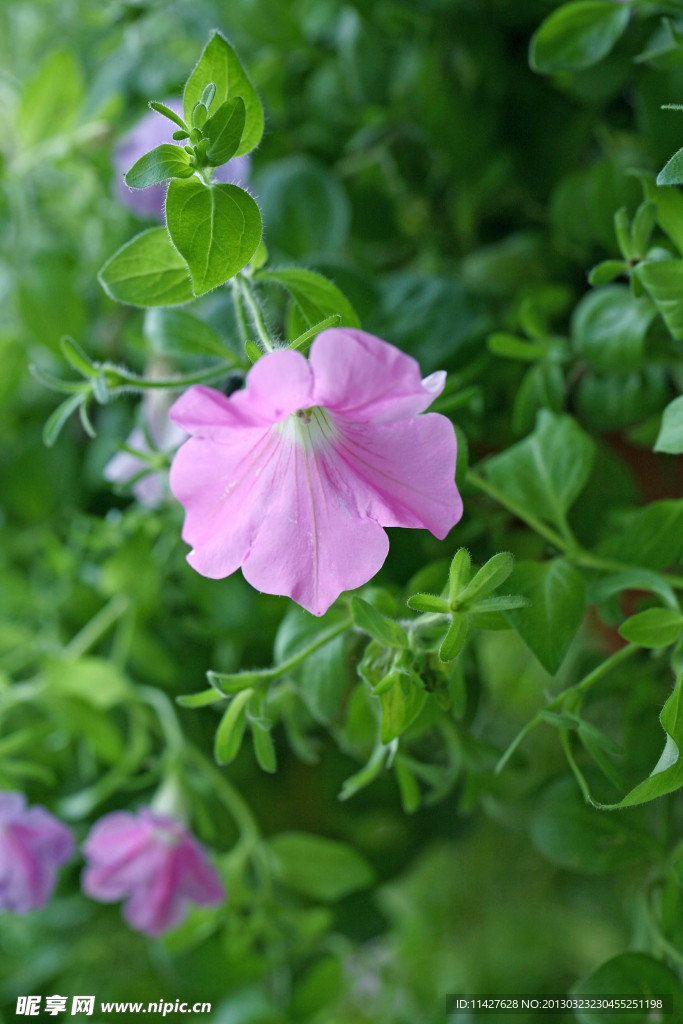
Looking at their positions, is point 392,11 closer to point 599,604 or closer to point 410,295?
point 410,295

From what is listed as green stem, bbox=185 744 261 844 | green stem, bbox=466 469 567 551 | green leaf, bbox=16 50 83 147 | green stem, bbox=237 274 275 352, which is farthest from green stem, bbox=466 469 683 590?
green leaf, bbox=16 50 83 147

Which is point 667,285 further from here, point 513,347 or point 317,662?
point 317,662

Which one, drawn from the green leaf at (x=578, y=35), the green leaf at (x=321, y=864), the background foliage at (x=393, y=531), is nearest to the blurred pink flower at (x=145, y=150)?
the background foliage at (x=393, y=531)

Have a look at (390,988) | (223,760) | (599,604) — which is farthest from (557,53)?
(390,988)

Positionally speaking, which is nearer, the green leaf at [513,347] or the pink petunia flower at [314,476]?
the pink petunia flower at [314,476]

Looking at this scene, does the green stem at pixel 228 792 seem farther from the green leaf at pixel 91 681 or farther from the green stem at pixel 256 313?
the green stem at pixel 256 313
